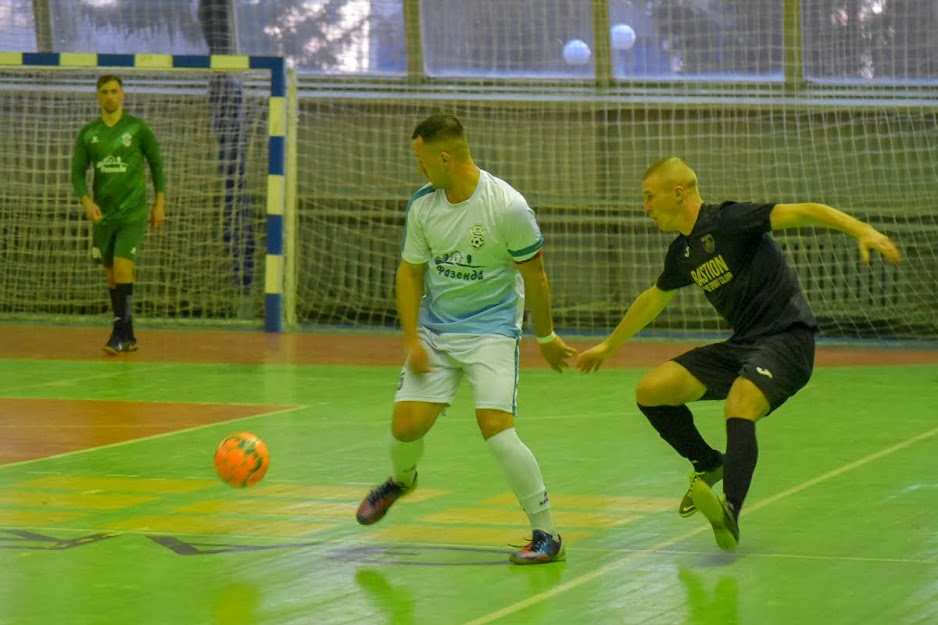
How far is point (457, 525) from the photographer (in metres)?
6.23

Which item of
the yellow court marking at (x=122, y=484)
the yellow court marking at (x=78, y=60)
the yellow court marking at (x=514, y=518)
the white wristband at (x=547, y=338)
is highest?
the yellow court marking at (x=78, y=60)

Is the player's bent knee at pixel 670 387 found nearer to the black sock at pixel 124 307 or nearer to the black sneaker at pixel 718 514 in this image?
the black sneaker at pixel 718 514

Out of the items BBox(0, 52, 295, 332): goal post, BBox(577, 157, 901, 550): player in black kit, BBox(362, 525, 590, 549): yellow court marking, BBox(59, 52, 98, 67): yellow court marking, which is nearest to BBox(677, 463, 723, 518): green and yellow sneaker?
BBox(577, 157, 901, 550): player in black kit

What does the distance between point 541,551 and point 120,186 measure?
839 cm

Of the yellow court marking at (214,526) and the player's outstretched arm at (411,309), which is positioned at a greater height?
the player's outstretched arm at (411,309)

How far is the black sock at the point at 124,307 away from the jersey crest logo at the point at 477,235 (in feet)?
25.6

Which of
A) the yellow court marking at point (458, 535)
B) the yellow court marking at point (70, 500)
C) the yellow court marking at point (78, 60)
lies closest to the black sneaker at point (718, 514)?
the yellow court marking at point (458, 535)

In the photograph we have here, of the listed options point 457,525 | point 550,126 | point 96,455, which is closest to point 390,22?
point 550,126

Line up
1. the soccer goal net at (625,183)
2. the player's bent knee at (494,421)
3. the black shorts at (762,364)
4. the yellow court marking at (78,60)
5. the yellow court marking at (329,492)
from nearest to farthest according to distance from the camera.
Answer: the player's bent knee at (494,421)
the black shorts at (762,364)
the yellow court marking at (329,492)
the yellow court marking at (78,60)
the soccer goal net at (625,183)

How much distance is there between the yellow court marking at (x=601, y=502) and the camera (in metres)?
6.61

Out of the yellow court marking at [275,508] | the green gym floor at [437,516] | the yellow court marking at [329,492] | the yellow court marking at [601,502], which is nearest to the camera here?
→ the green gym floor at [437,516]

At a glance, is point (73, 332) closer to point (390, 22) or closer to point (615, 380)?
point (390, 22)

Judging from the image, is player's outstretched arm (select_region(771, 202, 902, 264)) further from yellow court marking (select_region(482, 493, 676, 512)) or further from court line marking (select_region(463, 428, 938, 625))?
yellow court marking (select_region(482, 493, 676, 512))

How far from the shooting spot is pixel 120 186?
13000 millimetres
